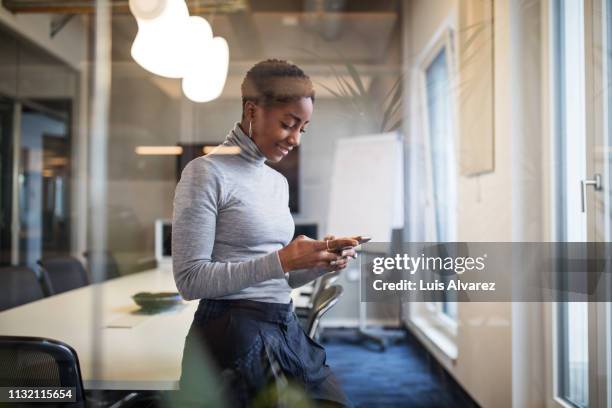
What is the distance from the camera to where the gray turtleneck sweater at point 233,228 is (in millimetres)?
1124

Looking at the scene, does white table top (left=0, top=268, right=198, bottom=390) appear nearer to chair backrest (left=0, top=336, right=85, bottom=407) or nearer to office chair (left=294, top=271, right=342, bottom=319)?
chair backrest (left=0, top=336, right=85, bottom=407)

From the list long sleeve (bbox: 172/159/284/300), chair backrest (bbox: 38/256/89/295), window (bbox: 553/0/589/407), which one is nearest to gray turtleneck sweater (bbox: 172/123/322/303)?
long sleeve (bbox: 172/159/284/300)

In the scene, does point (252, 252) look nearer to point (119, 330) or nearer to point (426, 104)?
point (119, 330)

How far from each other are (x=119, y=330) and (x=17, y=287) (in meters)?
1.00

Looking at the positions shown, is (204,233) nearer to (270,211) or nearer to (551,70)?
(270,211)

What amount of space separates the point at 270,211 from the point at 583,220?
1.10 meters

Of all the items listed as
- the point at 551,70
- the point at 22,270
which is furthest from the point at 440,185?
the point at 22,270

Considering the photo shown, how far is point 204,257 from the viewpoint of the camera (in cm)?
113

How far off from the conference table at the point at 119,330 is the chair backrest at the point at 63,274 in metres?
0.54

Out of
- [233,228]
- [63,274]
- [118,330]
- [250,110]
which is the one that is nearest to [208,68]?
[250,110]

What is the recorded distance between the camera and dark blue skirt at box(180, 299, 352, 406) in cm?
128

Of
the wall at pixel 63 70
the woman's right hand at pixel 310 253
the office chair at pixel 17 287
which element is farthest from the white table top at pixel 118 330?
the wall at pixel 63 70

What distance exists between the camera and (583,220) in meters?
1.51

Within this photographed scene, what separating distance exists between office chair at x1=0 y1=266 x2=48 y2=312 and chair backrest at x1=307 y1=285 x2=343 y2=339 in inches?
60.6
